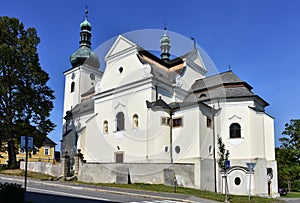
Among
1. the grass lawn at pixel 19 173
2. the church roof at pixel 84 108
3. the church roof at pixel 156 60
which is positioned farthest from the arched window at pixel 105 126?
the church roof at pixel 156 60

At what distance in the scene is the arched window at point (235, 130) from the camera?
2752 centimetres

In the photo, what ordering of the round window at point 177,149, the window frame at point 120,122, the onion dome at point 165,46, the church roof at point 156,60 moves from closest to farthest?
the round window at point 177,149 < the window frame at point 120,122 < the church roof at point 156,60 < the onion dome at point 165,46

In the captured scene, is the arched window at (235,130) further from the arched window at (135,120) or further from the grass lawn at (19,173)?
the grass lawn at (19,173)

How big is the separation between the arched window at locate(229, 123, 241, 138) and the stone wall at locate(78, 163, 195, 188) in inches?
217

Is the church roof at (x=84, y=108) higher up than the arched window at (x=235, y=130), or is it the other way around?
the church roof at (x=84, y=108)

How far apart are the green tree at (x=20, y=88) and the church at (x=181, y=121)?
4683 millimetres

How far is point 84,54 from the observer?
152 feet

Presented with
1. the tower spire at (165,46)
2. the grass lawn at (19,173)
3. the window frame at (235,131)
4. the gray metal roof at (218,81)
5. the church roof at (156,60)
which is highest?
the tower spire at (165,46)

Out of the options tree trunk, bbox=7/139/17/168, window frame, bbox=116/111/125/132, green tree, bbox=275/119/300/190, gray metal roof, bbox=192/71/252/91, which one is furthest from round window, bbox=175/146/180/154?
green tree, bbox=275/119/300/190

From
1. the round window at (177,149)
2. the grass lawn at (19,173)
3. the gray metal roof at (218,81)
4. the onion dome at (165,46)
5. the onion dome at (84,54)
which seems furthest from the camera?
the onion dome at (84,54)

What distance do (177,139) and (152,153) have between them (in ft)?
8.06

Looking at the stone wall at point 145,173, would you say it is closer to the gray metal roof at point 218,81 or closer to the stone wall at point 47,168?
the stone wall at point 47,168

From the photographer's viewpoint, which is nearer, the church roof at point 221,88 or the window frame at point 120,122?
the church roof at point 221,88

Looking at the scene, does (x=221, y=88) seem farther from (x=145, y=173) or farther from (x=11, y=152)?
(x=11, y=152)
